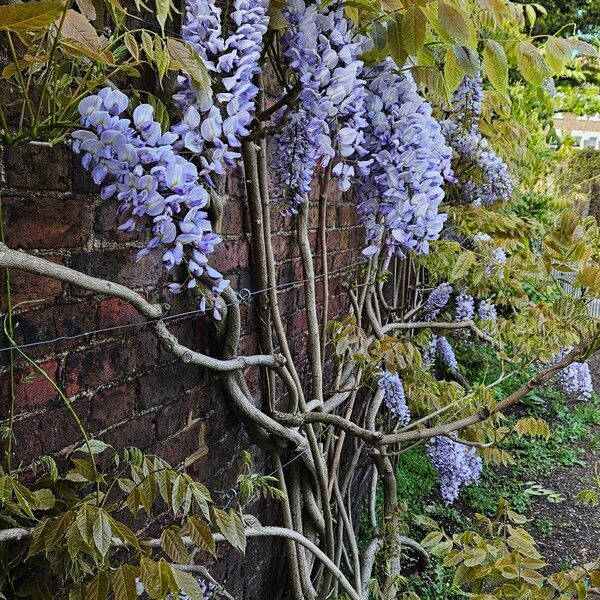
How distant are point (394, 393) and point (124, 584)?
1931 millimetres

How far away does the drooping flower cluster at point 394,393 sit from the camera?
8.76ft

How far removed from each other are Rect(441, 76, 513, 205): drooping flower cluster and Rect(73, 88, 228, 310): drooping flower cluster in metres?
2.32

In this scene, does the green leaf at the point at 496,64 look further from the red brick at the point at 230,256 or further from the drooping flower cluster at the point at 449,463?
the drooping flower cluster at the point at 449,463

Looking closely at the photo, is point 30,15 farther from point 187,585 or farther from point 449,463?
point 449,463

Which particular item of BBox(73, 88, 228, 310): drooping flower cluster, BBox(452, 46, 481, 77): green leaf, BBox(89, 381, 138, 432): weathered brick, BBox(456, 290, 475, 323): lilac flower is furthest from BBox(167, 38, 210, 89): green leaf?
BBox(456, 290, 475, 323): lilac flower

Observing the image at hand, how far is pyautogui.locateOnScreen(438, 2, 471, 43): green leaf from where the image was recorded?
1.03 meters

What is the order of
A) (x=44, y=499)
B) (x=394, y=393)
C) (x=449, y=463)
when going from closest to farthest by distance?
(x=44, y=499)
(x=394, y=393)
(x=449, y=463)

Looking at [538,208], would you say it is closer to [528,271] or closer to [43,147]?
[528,271]

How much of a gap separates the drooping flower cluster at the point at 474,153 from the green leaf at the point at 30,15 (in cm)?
261

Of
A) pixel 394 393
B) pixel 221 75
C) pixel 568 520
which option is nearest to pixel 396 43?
pixel 221 75

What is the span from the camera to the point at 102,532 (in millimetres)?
856

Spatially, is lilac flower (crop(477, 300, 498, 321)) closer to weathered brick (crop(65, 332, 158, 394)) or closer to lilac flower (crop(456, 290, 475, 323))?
lilac flower (crop(456, 290, 475, 323))

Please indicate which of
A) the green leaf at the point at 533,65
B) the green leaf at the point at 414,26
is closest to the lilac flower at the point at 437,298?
the green leaf at the point at 533,65

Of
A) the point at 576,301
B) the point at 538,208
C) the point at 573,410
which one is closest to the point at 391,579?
the point at 576,301
